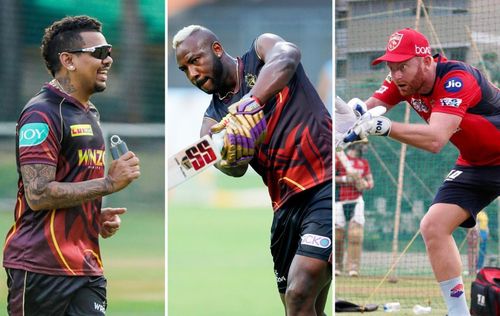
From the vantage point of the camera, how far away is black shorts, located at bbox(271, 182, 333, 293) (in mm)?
4281

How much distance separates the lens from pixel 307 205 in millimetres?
4414

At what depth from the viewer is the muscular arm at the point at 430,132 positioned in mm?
4648

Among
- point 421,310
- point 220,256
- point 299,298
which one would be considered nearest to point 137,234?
point 220,256

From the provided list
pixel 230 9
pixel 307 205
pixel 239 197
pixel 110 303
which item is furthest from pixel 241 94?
pixel 239 197

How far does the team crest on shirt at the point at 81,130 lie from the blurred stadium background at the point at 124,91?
4755 millimetres

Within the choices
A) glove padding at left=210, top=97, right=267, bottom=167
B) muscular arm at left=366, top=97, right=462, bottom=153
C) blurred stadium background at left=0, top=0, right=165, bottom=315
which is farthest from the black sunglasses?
blurred stadium background at left=0, top=0, right=165, bottom=315

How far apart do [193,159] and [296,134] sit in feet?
2.40

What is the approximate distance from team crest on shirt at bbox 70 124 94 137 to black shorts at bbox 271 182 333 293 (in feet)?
3.57

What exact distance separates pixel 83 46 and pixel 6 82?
532 cm

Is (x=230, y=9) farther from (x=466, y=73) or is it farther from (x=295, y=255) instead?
(x=295, y=255)

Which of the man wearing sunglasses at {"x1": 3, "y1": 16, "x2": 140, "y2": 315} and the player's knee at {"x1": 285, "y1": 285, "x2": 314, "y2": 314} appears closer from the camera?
the man wearing sunglasses at {"x1": 3, "y1": 16, "x2": 140, "y2": 315}

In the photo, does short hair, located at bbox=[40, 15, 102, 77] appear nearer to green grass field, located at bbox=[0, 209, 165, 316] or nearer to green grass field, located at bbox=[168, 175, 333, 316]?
green grass field, located at bbox=[168, 175, 333, 316]

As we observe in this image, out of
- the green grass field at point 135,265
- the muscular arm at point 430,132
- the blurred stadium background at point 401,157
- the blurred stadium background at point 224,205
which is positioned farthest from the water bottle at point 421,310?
the muscular arm at point 430,132

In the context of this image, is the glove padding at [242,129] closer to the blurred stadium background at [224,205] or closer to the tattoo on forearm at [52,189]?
the tattoo on forearm at [52,189]
